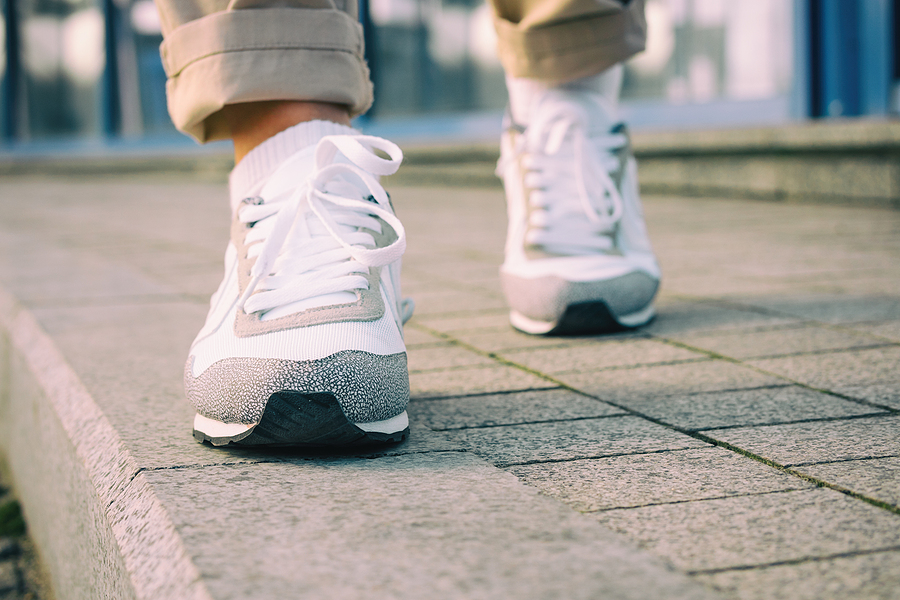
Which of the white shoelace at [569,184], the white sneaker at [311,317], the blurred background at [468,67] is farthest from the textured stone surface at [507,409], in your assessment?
the blurred background at [468,67]

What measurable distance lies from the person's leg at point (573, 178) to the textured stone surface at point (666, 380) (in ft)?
0.79

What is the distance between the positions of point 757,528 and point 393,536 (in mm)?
290

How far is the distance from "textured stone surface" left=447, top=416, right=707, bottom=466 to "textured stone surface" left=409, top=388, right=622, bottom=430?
0.03 meters

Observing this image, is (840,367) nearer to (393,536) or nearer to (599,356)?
(599,356)

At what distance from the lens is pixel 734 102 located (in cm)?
563

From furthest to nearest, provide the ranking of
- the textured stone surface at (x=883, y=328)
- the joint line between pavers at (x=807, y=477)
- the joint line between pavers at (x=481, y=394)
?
the textured stone surface at (x=883, y=328) → the joint line between pavers at (x=481, y=394) → the joint line between pavers at (x=807, y=477)

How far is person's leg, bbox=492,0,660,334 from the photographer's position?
5.15ft

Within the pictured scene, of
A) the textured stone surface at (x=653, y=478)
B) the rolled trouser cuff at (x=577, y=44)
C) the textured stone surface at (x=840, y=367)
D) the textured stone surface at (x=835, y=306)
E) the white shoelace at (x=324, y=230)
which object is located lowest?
the textured stone surface at (x=653, y=478)

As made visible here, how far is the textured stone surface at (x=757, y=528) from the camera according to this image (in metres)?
0.71

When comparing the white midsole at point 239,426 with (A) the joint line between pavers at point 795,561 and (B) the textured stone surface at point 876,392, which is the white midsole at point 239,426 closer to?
(A) the joint line between pavers at point 795,561

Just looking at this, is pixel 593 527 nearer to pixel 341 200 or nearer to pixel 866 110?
pixel 341 200

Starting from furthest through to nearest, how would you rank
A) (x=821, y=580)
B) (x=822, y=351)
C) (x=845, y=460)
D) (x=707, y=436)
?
(x=822, y=351) → (x=707, y=436) → (x=845, y=460) → (x=821, y=580)

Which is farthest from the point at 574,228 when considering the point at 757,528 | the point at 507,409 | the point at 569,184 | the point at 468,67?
the point at 468,67

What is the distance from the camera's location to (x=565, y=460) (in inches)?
37.7
